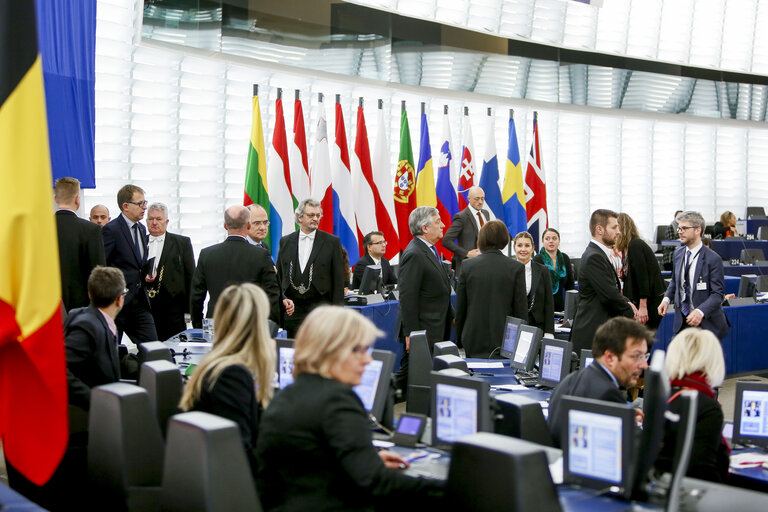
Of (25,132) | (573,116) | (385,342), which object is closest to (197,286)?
(385,342)

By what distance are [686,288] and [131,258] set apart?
4.66 meters

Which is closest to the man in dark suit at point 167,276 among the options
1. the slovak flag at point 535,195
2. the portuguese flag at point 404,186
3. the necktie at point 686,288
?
the necktie at point 686,288

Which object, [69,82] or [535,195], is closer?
[69,82]

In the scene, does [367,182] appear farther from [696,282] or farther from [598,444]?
[598,444]

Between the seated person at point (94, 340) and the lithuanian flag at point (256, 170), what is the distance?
500cm

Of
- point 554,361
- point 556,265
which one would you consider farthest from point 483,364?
point 556,265

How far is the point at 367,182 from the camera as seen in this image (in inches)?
447

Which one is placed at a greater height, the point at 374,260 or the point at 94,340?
the point at 374,260

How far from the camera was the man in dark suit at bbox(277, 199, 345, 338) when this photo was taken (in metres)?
7.33

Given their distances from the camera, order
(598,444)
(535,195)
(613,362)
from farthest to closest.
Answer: (535,195), (613,362), (598,444)

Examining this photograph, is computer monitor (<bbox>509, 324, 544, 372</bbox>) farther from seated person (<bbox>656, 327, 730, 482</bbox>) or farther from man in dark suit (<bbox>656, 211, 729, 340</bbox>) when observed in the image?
seated person (<bbox>656, 327, 730, 482</bbox>)

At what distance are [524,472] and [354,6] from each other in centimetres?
1080

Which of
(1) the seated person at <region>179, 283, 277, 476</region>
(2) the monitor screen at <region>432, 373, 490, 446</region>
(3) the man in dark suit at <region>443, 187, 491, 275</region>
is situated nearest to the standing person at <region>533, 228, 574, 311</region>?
(3) the man in dark suit at <region>443, 187, 491, 275</region>

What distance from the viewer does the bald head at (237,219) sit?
6641 millimetres
